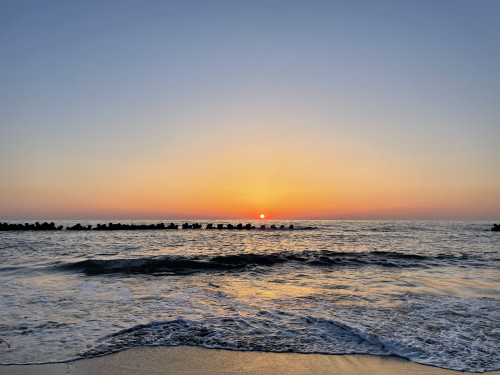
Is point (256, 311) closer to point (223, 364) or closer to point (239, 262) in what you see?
point (223, 364)

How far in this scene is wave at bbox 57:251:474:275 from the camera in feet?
52.5

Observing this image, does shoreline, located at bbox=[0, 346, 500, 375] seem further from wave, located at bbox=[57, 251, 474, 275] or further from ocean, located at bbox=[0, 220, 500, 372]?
wave, located at bbox=[57, 251, 474, 275]

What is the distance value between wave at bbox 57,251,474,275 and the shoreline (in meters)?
10.1

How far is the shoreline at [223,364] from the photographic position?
489cm

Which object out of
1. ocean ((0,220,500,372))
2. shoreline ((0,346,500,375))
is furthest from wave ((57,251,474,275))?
shoreline ((0,346,500,375))

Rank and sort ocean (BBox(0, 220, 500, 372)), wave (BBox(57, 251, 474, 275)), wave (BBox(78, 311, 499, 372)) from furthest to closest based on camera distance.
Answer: wave (BBox(57, 251, 474, 275))
ocean (BBox(0, 220, 500, 372))
wave (BBox(78, 311, 499, 372))

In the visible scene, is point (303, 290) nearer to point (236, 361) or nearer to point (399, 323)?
point (399, 323)

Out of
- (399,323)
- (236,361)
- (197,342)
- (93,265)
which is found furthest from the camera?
(93,265)

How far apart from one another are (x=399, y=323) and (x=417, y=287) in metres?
5.05

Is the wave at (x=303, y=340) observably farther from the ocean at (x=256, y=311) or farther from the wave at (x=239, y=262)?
the wave at (x=239, y=262)

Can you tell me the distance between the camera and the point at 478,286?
11.8 metres

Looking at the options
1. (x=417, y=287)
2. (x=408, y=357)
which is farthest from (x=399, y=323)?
(x=417, y=287)

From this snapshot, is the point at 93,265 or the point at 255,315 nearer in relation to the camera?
the point at 255,315

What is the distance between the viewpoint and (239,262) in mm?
18766
